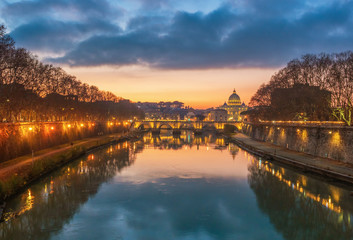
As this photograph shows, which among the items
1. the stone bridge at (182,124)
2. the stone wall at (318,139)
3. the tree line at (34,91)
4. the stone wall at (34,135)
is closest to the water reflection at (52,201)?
the stone wall at (34,135)

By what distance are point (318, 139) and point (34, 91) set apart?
153 ft

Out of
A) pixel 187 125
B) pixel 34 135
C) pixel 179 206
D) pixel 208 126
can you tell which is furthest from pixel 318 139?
pixel 208 126

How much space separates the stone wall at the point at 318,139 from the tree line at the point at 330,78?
94.6 inches

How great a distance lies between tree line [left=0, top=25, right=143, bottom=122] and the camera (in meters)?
39.6

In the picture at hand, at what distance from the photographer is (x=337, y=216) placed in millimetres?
23906

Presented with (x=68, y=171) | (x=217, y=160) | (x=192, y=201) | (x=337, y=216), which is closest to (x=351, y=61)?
(x=217, y=160)

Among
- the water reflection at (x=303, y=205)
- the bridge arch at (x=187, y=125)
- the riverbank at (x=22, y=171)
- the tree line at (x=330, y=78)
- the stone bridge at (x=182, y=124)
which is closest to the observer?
the water reflection at (x=303, y=205)

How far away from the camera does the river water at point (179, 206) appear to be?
21047 millimetres

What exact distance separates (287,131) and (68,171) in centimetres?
4149

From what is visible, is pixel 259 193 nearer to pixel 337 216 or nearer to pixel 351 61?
pixel 337 216

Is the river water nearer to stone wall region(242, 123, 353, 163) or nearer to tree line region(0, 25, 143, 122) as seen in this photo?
stone wall region(242, 123, 353, 163)

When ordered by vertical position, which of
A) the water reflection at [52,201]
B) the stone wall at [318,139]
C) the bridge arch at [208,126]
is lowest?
the water reflection at [52,201]

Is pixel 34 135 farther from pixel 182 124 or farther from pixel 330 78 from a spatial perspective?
pixel 182 124

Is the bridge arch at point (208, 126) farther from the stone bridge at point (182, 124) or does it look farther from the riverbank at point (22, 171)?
the riverbank at point (22, 171)
